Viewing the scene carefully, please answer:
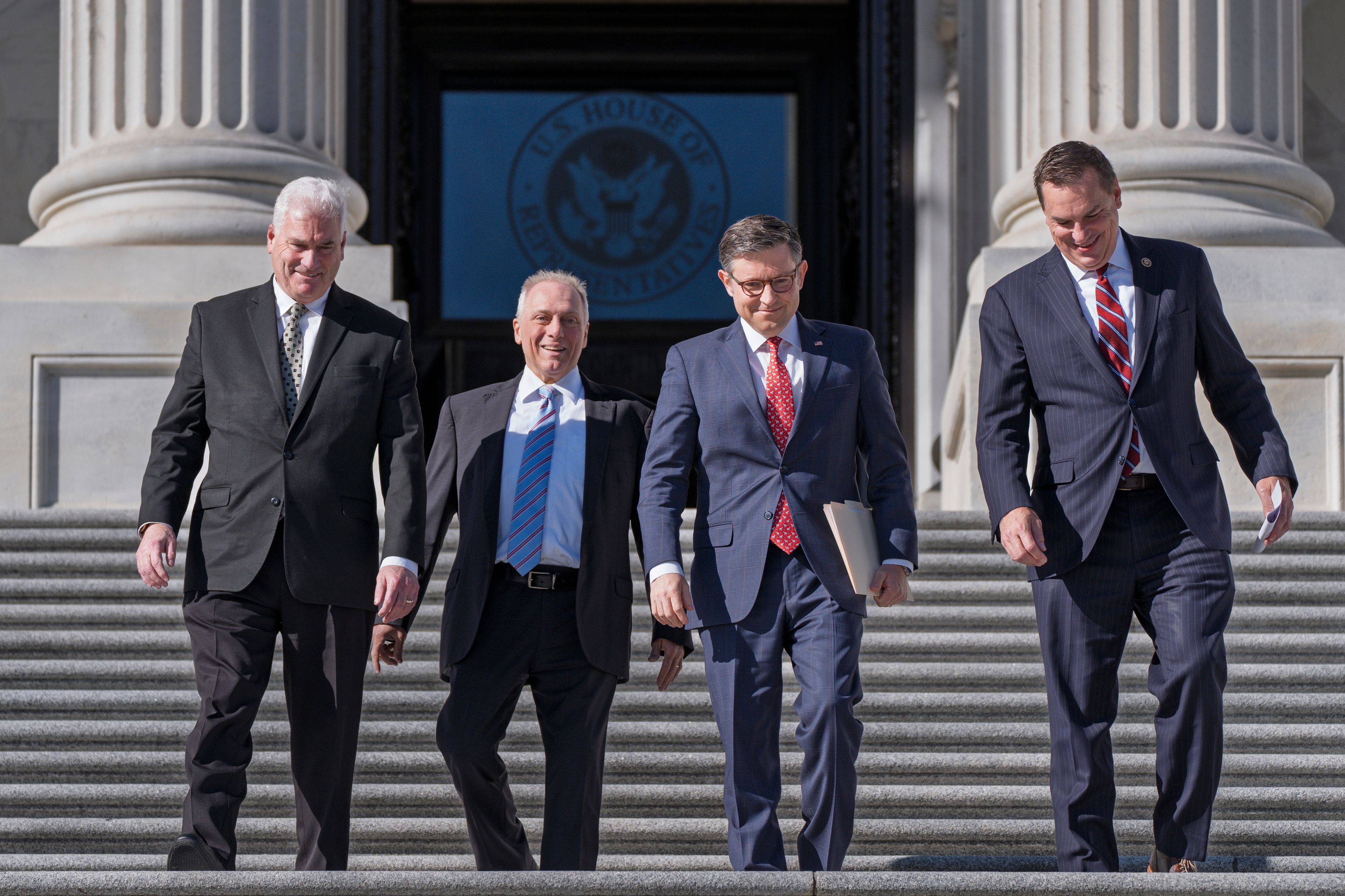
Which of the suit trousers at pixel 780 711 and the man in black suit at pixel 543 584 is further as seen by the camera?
the man in black suit at pixel 543 584

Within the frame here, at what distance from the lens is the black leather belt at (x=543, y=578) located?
4641 millimetres

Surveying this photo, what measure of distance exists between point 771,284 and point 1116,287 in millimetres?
881

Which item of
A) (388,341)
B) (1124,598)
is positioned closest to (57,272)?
(388,341)

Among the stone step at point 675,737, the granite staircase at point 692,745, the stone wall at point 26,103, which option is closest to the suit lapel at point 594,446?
the granite staircase at point 692,745

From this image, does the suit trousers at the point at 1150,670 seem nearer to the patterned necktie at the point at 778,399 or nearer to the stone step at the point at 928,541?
the patterned necktie at the point at 778,399

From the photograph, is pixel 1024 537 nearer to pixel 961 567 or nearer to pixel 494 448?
pixel 494 448

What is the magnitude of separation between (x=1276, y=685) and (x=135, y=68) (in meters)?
6.38

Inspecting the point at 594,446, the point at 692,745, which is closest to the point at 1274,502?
the point at 594,446

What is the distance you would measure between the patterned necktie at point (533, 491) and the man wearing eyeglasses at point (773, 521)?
281mm

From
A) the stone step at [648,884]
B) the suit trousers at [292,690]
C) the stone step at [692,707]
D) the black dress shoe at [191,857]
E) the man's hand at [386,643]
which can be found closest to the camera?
the stone step at [648,884]

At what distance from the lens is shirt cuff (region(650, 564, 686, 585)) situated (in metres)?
4.45

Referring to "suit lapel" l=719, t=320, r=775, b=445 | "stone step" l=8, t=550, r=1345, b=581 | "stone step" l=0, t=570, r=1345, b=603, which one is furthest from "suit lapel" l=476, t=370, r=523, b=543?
"stone step" l=8, t=550, r=1345, b=581

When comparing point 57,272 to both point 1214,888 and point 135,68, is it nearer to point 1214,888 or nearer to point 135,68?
point 135,68

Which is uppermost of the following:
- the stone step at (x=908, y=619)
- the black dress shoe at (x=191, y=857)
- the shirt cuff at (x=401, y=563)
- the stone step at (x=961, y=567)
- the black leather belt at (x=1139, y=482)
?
the black leather belt at (x=1139, y=482)
